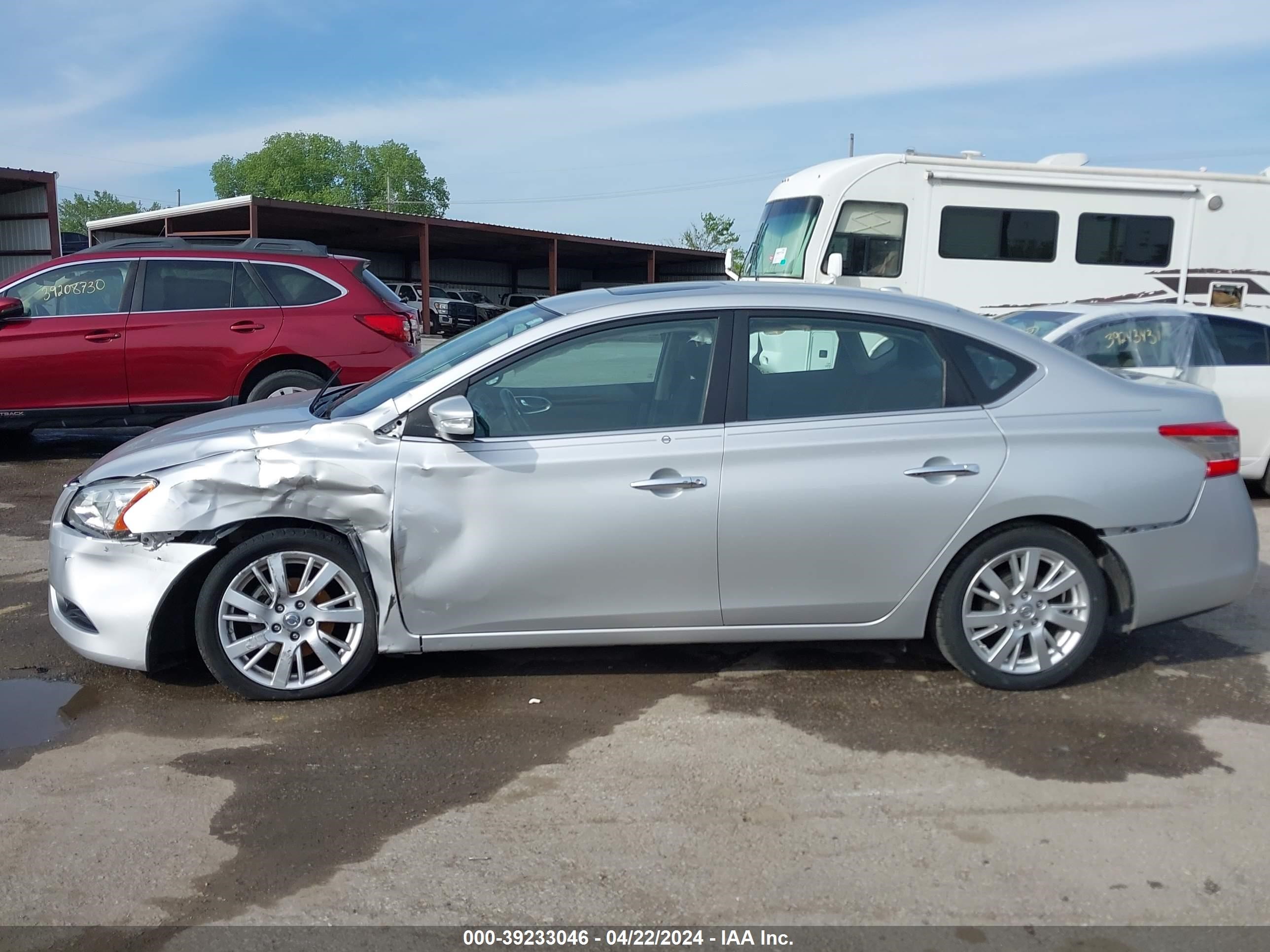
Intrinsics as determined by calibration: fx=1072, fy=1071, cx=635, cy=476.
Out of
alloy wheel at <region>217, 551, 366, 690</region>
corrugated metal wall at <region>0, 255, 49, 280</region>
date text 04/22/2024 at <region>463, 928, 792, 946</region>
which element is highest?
corrugated metal wall at <region>0, 255, 49, 280</region>

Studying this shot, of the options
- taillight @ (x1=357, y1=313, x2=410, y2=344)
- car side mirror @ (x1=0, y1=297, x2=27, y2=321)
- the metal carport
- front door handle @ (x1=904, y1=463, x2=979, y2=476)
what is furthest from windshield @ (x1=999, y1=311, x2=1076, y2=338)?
the metal carport

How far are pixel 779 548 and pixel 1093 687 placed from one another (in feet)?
5.04

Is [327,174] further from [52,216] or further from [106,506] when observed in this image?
[106,506]

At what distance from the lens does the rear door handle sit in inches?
161

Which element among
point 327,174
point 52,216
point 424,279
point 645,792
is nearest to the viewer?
point 645,792

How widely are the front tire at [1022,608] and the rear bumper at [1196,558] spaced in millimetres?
160

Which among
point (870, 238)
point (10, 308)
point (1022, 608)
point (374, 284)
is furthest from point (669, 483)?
point (870, 238)

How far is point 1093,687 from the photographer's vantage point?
14.8 ft

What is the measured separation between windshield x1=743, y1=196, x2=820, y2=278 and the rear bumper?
865 centimetres

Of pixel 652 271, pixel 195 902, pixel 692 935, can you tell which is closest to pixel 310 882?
pixel 195 902

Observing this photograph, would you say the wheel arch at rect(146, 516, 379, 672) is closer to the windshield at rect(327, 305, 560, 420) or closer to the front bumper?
the front bumper

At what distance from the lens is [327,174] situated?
9600cm

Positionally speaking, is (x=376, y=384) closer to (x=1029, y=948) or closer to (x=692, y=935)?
(x=692, y=935)

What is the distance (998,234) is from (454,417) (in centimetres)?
1055
